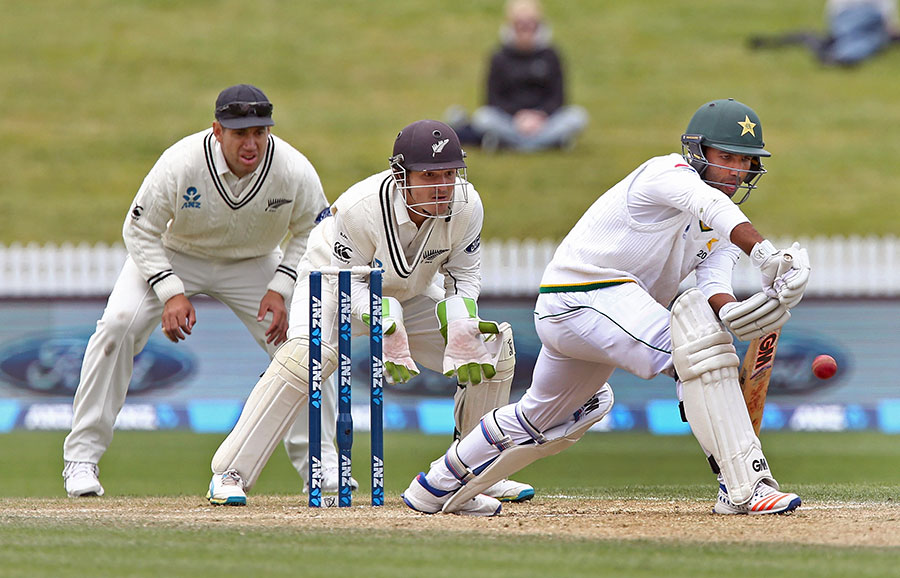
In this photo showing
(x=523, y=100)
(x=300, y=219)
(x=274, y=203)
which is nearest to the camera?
(x=274, y=203)

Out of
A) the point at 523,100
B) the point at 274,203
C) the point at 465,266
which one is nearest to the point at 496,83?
the point at 523,100

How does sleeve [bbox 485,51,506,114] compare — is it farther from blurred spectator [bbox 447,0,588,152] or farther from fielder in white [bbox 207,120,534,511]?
fielder in white [bbox 207,120,534,511]

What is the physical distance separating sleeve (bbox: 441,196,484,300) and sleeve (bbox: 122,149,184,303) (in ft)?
4.50

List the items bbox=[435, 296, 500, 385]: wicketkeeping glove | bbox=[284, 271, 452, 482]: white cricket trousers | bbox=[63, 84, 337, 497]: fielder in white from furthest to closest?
bbox=[63, 84, 337, 497]: fielder in white → bbox=[284, 271, 452, 482]: white cricket trousers → bbox=[435, 296, 500, 385]: wicketkeeping glove

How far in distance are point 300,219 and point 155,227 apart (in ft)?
2.27

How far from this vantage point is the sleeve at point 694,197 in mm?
4836

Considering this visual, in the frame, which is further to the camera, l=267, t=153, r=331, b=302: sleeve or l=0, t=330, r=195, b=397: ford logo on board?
l=0, t=330, r=195, b=397: ford logo on board

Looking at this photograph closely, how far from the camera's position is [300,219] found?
22.1 ft

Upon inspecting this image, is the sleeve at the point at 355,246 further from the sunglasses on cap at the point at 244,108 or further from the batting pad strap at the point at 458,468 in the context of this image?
the sunglasses on cap at the point at 244,108

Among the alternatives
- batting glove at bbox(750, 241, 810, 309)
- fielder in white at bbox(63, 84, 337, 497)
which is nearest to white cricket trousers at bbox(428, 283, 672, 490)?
batting glove at bbox(750, 241, 810, 309)

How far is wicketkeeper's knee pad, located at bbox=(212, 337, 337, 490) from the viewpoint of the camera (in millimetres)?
5664

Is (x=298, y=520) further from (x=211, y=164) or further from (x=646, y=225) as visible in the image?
(x=211, y=164)

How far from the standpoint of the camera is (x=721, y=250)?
5.60 meters

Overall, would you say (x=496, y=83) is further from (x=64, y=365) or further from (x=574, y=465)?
(x=574, y=465)
